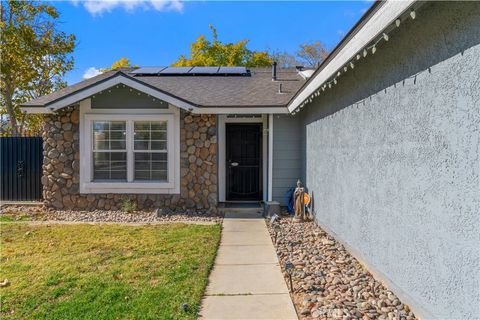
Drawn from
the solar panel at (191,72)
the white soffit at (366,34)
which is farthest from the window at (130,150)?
the white soffit at (366,34)

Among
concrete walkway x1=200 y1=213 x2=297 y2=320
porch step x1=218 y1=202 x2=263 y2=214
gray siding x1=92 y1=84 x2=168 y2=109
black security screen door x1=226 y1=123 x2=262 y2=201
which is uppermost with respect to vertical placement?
gray siding x1=92 y1=84 x2=168 y2=109

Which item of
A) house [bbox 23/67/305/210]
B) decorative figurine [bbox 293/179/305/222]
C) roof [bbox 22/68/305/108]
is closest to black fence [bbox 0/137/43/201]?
house [bbox 23/67/305/210]

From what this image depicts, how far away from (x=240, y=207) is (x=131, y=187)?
2901 mm

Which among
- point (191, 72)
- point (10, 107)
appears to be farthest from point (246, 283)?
point (10, 107)

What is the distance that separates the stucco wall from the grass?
7.31ft

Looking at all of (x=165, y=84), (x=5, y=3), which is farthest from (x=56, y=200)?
(x=5, y=3)

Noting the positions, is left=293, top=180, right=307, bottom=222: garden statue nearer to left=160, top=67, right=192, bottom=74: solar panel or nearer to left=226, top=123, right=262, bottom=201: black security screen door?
left=226, top=123, right=262, bottom=201: black security screen door

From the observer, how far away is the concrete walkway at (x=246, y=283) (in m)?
3.55

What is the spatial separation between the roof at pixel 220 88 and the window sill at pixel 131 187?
2.25 m

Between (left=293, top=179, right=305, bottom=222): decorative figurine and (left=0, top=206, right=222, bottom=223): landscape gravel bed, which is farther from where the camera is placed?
(left=0, top=206, right=222, bottom=223): landscape gravel bed

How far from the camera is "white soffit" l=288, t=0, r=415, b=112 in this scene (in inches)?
115

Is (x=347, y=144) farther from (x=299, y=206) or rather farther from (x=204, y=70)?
(x=204, y=70)

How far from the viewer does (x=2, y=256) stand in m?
5.38

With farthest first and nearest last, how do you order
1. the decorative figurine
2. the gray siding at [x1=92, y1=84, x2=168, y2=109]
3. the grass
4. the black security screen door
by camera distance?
the black security screen door → the gray siding at [x1=92, y1=84, x2=168, y2=109] → the decorative figurine → the grass
